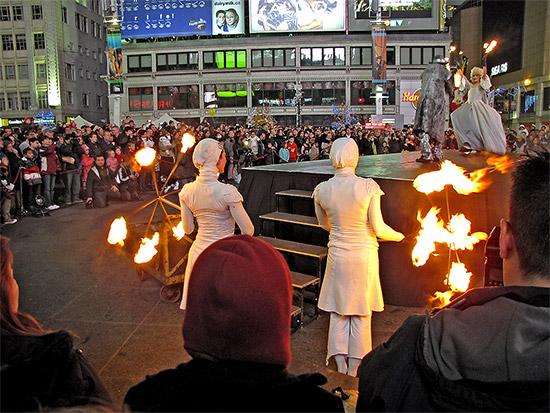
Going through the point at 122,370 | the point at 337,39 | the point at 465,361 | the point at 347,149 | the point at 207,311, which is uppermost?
the point at 337,39

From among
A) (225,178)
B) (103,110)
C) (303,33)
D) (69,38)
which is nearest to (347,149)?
(225,178)

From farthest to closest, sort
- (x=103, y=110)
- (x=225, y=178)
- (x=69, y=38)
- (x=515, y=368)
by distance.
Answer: (x=103, y=110) < (x=69, y=38) < (x=225, y=178) < (x=515, y=368)

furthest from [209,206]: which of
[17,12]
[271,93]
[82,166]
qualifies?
[17,12]

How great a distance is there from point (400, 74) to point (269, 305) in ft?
174

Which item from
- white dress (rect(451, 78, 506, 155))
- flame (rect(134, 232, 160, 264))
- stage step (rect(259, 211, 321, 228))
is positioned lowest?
flame (rect(134, 232, 160, 264))

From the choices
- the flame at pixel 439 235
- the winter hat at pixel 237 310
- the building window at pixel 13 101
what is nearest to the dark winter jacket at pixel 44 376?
the winter hat at pixel 237 310

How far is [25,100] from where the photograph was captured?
2196 inches

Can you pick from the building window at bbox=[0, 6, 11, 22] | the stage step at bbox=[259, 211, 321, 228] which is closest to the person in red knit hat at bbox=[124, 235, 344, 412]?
the stage step at bbox=[259, 211, 321, 228]

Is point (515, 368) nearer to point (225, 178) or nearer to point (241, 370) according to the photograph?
point (241, 370)

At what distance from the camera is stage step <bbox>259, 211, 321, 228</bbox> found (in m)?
6.17

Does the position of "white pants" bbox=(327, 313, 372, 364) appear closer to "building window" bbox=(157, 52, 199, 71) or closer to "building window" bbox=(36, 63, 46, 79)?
"building window" bbox=(157, 52, 199, 71)

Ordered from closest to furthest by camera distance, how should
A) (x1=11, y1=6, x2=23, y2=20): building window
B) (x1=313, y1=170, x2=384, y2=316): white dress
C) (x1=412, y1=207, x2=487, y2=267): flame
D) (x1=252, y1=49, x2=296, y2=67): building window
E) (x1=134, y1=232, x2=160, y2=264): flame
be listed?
1. (x1=313, y1=170, x2=384, y2=316): white dress
2. (x1=412, y1=207, x2=487, y2=267): flame
3. (x1=134, y1=232, x2=160, y2=264): flame
4. (x1=252, y1=49, x2=296, y2=67): building window
5. (x1=11, y1=6, x2=23, y2=20): building window

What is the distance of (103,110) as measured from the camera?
65875mm

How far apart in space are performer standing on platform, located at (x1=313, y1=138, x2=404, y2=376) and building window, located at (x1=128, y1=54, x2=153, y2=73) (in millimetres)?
52131
